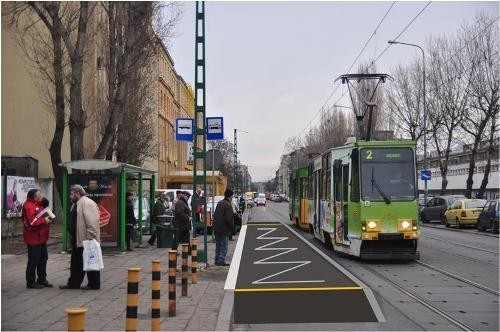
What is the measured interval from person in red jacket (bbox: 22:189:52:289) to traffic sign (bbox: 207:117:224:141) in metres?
5.69

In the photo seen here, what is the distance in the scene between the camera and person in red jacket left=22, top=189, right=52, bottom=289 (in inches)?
430

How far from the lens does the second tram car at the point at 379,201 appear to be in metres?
15.7

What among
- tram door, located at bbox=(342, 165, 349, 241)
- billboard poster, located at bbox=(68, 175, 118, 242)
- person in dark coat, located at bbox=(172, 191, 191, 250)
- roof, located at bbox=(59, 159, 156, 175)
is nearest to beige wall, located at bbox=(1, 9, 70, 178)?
billboard poster, located at bbox=(68, 175, 118, 242)

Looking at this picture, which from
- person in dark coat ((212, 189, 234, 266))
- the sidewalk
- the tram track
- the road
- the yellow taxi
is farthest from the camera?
the yellow taxi

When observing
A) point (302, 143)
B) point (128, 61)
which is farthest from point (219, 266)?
point (302, 143)

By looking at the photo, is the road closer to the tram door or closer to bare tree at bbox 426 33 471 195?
the tram door

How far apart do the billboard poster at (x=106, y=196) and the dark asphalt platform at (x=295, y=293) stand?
3.79m

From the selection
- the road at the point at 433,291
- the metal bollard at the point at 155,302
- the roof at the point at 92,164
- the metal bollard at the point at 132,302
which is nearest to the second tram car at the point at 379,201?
the road at the point at 433,291

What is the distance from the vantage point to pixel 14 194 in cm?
2100

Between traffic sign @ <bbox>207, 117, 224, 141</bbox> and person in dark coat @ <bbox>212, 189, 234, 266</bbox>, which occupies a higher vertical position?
traffic sign @ <bbox>207, 117, 224, 141</bbox>

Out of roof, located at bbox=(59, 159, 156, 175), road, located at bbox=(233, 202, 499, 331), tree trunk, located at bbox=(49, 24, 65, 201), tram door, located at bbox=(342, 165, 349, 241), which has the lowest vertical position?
road, located at bbox=(233, 202, 499, 331)

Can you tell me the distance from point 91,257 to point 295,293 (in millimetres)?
3473

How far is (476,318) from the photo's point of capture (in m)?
8.89

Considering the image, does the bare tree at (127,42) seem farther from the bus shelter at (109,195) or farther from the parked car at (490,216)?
the parked car at (490,216)
